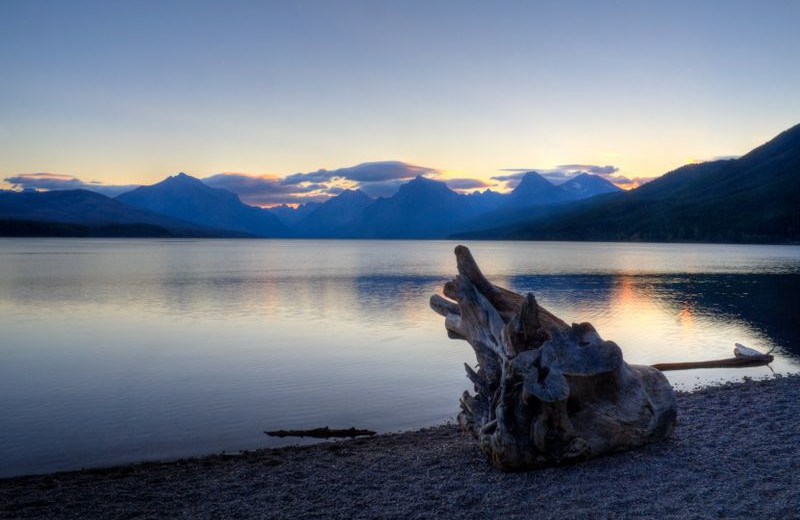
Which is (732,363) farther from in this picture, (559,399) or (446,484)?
(446,484)

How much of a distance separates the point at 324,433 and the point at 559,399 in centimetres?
682

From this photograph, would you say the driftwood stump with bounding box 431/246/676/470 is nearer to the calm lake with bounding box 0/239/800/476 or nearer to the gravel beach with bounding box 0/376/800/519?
the gravel beach with bounding box 0/376/800/519

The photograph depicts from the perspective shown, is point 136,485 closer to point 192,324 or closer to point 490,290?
point 490,290

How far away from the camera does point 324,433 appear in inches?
522

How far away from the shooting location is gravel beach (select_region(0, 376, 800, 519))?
24.5 ft

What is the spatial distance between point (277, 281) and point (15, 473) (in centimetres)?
5043

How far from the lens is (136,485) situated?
32.2ft

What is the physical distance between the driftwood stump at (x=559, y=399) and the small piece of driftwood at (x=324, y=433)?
3935 millimetres

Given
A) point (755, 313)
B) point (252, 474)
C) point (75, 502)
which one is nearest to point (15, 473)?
point (75, 502)

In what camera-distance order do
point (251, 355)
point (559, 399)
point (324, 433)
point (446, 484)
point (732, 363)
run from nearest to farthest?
point (559, 399) → point (446, 484) → point (324, 433) → point (732, 363) → point (251, 355)

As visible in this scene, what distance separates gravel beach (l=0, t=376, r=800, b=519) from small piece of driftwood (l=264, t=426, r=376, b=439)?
1305 mm

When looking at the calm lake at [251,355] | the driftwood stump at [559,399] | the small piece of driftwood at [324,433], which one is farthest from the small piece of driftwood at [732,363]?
the small piece of driftwood at [324,433]

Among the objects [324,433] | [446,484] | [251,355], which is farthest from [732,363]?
[251,355]

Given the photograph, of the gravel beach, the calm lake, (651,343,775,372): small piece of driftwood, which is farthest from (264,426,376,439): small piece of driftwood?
(651,343,775,372): small piece of driftwood
